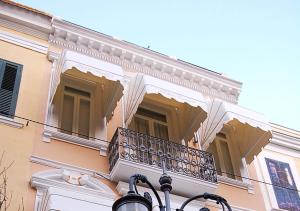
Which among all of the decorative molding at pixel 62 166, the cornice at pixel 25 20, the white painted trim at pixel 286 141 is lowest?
the decorative molding at pixel 62 166

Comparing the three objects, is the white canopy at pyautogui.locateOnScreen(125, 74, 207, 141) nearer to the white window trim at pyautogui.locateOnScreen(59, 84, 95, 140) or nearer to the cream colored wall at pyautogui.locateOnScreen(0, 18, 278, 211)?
the cream colored wall at pyautogui.locateOnScreen(0, 18, 278, 211)

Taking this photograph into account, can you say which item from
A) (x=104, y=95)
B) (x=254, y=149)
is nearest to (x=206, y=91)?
(x=254, y=149)

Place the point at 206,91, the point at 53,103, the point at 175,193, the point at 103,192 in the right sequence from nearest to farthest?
the point at 103,192 < the point at 175,193 < the point at 53,103 < the point at 206,91

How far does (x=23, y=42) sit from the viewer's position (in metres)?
11.9

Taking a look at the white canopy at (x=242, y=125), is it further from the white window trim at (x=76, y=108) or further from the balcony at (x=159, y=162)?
the white window trim at (x=76, y=108)

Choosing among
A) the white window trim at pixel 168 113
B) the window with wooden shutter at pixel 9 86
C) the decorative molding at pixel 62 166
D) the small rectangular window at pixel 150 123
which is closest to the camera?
the decorative molding at pixel 62 166

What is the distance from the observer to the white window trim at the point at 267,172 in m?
12.0

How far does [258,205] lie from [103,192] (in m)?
3.91

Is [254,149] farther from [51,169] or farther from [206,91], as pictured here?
[51,169]

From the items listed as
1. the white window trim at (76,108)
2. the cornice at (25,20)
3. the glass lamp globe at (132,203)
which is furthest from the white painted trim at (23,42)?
the glass lamp globe at (132,203)

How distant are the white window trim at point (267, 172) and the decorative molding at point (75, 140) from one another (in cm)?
409

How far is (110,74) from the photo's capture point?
424 inches

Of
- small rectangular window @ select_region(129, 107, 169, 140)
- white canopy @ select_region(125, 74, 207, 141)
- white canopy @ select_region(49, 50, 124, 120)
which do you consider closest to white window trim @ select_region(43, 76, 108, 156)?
white canopy @ select_region(49, 50, 124, 120)

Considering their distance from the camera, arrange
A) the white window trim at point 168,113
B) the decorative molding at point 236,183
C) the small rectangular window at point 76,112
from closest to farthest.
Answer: the small rectangular window at point 76,112 → the decorative molding at point 236,183 → the white window trim at point 168,113
